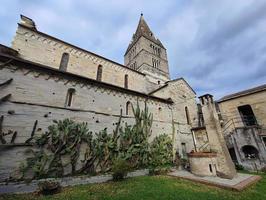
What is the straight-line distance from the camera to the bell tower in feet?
88.2

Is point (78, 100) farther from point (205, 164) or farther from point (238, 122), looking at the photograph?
point (238, 122)

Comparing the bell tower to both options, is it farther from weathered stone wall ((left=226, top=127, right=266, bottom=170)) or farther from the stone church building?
weathered stone wall ((left=226, top=127, right=266, bottom=170))

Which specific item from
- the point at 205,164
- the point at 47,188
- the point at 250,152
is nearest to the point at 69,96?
the point at 47,188

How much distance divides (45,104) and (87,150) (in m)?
3.76

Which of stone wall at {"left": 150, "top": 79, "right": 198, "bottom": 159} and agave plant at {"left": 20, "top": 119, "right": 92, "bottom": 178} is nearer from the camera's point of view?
agave plant at {"left": 20, "top": 119, "right": 92, "bottom": 178}

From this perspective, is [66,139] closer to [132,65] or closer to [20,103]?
[20,103]

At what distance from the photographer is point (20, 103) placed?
23.9ft

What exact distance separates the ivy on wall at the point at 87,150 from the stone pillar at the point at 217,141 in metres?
3.85

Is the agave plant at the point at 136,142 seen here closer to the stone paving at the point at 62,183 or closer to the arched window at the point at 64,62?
the stone paving at the point at 62,183

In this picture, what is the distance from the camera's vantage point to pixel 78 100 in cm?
932

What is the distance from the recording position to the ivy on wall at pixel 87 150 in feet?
22.8

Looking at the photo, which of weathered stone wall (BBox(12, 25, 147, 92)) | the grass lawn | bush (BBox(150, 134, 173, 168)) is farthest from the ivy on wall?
weathered stone wall (BBox(12, 25, 147, 92))

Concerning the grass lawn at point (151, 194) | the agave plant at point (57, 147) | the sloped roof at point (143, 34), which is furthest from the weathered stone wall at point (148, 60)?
the grass lawn at point (151, 194)

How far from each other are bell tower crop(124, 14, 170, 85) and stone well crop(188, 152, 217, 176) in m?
17.6
